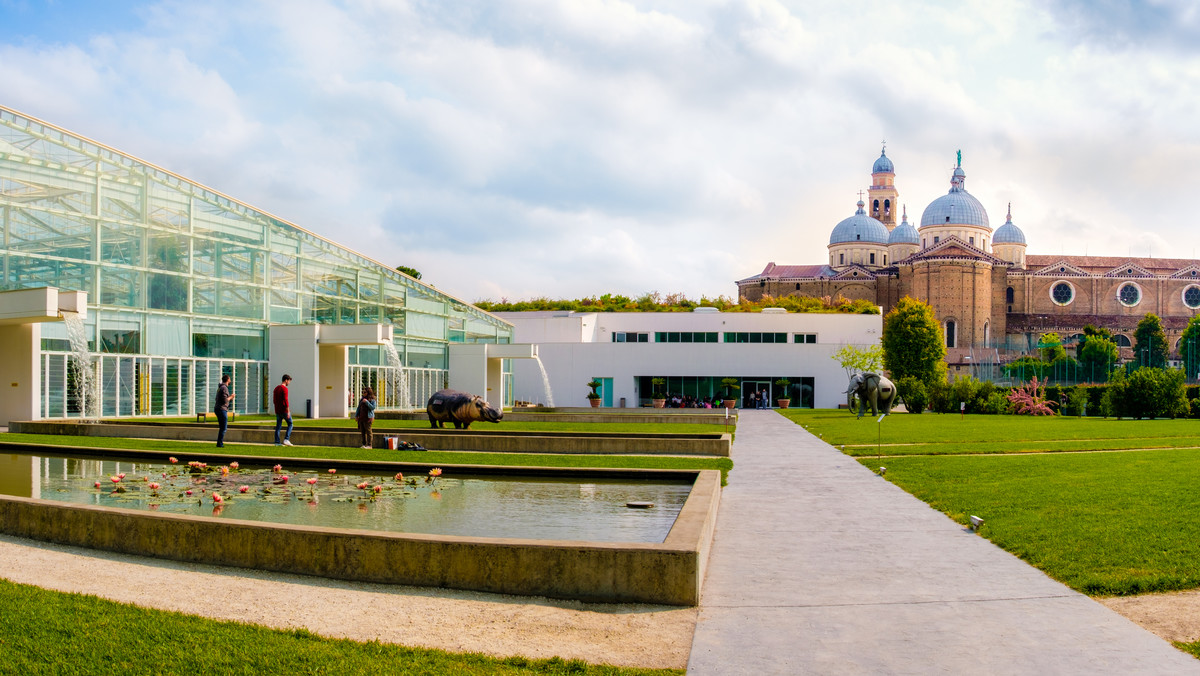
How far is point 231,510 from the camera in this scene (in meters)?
10.1

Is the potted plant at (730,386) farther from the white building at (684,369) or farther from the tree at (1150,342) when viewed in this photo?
the tree at (1150,342)

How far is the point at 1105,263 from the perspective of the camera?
114 metres

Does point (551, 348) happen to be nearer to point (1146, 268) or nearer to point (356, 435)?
point (356, 435)

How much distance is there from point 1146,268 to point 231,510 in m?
125

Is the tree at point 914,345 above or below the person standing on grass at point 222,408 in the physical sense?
above

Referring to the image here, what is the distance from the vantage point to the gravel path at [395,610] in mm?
5703

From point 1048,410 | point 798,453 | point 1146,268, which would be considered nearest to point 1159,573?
point 798,453

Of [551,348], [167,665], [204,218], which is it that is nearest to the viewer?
[167,665]

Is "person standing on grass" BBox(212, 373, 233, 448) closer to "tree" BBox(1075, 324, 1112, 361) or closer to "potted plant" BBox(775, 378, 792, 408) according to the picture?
"potted plant" BBox(775, 378, 792, 408)

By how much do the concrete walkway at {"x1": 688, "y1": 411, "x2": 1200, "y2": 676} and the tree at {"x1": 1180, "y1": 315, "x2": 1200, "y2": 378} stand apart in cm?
9143

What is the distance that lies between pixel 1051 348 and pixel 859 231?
2979 centimetres

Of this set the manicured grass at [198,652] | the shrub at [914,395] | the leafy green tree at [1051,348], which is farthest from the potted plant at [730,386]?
the manicured grass at [198,652]

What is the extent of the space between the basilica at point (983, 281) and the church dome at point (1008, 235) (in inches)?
5.0

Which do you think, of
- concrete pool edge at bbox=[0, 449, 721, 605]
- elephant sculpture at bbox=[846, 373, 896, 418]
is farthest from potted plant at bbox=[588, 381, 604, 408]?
concrete pool edge at bbox=[0, 449, 721, 605]
